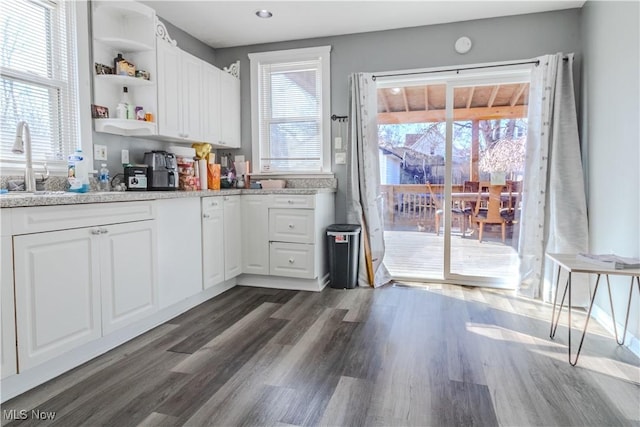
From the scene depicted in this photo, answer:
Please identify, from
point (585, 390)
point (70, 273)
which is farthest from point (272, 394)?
point (585, 390)

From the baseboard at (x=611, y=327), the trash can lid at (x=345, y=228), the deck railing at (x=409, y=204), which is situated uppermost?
the deck railing at (x=409, y=204)

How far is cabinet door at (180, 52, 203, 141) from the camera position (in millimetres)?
3336

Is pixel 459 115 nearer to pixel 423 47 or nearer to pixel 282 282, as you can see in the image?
pixel 423 47

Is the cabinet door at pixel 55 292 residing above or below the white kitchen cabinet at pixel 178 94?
below

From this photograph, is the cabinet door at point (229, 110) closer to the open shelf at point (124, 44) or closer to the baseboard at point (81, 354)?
the open shelf at point (124, 44)

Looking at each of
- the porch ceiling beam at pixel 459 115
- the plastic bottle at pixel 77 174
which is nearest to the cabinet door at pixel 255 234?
the plastic bottle at pixel 77 174

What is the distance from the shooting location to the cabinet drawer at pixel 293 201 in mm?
3504

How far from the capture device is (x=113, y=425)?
1.60m

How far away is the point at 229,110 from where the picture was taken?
13.3 feet

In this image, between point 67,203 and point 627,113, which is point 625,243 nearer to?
point 627,113

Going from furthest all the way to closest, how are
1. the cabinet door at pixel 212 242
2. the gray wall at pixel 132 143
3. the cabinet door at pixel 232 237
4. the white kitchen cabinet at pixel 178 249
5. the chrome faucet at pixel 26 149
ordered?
1. the cabinet door at pixel 232 237
2. the cabinet door at pixel 212 242
3. the gray wall at pixel 132 143
4. the white kitchen cabinet at pixel 178 249
5. the chrome faucet at pixel 26 149

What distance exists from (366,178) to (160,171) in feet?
6.22

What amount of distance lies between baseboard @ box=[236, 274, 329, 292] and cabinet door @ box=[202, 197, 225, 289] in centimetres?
44

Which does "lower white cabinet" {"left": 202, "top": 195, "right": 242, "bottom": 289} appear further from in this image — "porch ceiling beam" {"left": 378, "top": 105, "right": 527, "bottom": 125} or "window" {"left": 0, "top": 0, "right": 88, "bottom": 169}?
"porch ceiling beam" {"left": 378, "top": 105, "right": 527, "bottom": 125}
